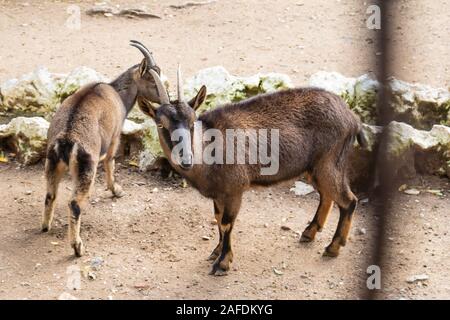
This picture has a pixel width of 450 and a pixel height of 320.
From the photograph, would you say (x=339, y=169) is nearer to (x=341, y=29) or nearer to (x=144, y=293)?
(x=144, y=293)

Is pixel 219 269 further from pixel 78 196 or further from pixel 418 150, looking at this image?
pixel 418 150

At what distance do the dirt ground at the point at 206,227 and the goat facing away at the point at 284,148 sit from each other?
347 mm

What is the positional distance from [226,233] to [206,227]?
0.79m

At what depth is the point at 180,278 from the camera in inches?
263

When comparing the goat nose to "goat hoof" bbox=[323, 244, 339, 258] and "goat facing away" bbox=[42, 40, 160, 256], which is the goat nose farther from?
"goat hoof" bbox=[323, 244, 339, 258]

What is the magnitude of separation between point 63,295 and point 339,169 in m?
2.66

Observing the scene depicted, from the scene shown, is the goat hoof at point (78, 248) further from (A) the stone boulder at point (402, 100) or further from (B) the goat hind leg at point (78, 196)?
(A) the stone boulder at point (402, 100)

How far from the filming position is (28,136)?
8484 mm

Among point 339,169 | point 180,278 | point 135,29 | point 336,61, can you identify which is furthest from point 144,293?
point 135,29

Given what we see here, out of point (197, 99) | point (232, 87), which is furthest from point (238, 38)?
point (197, 99)

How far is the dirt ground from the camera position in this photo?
258 inches


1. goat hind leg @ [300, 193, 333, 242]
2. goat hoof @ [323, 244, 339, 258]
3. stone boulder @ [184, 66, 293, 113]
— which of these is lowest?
goat hoof @ [323, 244, 339, 258]

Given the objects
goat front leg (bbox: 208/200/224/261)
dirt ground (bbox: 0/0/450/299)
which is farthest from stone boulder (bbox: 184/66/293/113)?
goat front leg (bbox: 208/200/224/261)

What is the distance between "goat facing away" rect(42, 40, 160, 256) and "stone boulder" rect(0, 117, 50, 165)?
0.91m
